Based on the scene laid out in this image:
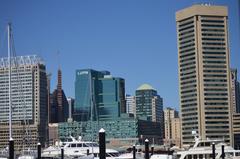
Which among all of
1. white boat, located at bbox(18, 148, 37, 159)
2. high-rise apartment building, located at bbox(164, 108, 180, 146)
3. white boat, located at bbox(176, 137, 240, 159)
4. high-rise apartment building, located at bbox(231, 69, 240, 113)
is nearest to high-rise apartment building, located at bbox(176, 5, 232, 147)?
high-rise apartment building, located at bbox(231, 69, 240, 113)

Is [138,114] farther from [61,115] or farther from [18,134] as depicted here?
[18,134]

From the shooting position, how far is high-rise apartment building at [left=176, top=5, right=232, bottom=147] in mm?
66375

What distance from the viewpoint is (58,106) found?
89.2 m

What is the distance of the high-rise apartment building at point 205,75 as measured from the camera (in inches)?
2613

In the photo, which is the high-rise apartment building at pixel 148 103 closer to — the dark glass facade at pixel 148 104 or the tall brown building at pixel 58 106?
the dark glass facade at pixel 148 104

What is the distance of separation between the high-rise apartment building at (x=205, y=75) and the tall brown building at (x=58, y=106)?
79.2ft

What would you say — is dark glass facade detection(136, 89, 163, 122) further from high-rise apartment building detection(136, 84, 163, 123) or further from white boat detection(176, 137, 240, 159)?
white boat detection(176, 137, 240, 159)

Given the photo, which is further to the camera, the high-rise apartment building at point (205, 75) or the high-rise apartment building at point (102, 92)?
the high-rise apartment building at point (102, 92)

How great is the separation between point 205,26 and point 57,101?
30304 millimetres

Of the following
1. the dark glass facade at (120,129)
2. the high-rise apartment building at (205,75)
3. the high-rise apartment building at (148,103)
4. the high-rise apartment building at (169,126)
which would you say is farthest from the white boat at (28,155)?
the high-rise apartment building at (148,103)

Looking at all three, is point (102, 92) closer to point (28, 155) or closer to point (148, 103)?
point (148, 103)

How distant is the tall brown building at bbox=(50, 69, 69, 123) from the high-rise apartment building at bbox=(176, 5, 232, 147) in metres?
24.1

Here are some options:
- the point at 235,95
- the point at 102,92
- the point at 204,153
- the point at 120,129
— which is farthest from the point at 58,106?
the point at 204,153

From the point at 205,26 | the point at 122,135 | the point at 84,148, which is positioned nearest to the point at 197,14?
the point at 205,26
